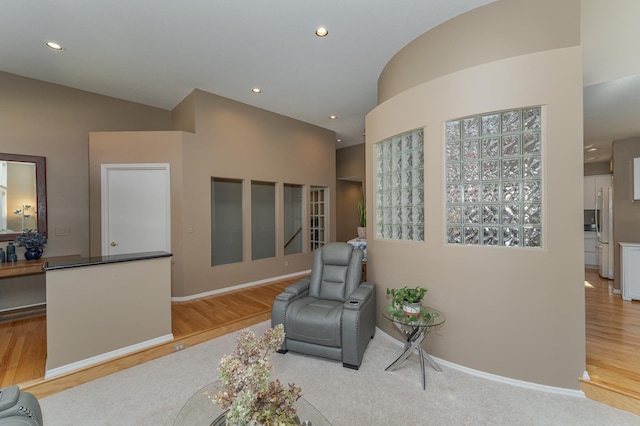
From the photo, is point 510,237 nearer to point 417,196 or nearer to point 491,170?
point 491,170

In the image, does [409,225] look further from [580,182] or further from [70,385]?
[70,385]

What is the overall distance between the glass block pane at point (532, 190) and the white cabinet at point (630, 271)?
12.1 ft

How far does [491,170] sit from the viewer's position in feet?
7.61

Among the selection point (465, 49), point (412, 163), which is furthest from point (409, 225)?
point (465, 49)

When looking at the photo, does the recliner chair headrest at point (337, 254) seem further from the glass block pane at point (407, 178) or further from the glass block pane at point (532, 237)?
the glass block pane at point (532, 237)

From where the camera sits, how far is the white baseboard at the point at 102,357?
7.24ft

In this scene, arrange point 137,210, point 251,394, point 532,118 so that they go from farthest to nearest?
point 137,210, point 532,118, point 251,394

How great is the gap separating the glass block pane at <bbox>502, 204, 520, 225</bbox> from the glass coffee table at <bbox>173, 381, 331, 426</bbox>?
6.90 feet

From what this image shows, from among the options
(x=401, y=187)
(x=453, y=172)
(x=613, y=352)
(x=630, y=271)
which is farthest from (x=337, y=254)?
(x=630, y=271)

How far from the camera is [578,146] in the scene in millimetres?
2008

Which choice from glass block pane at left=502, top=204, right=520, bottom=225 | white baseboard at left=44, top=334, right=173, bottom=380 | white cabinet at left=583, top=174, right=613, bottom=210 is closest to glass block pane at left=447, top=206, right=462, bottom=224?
glass block pane at left=502, top=204, right=520, bottom=225

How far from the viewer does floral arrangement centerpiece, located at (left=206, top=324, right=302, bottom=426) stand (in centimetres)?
100

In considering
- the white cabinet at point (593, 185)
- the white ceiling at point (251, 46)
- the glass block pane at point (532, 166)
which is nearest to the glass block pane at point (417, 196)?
the glass block pane at point (532, 166)

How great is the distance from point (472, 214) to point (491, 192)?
25 centimetres
